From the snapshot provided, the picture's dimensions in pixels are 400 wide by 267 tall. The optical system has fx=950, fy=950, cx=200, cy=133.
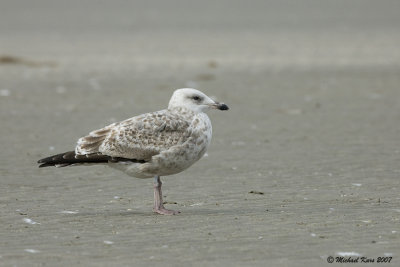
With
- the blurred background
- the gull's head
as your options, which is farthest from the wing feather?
the blurred background

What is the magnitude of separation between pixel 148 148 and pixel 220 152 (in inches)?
158

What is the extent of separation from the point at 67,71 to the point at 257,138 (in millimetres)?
10087

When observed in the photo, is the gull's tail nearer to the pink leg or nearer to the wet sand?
the pink leg

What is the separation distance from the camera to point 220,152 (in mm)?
13055

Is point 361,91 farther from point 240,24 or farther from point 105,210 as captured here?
point 240,24

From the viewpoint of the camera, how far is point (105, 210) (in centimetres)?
931

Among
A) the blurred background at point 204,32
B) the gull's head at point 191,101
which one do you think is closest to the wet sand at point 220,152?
the blurred background at point 204,32

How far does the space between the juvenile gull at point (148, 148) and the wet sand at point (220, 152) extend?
18.4 inches

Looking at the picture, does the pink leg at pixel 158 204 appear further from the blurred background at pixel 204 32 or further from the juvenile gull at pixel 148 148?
the blurred background at pixel 204 32

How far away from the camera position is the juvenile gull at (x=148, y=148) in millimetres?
9094

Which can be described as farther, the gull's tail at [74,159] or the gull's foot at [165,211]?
the gull's tail at [74,159]

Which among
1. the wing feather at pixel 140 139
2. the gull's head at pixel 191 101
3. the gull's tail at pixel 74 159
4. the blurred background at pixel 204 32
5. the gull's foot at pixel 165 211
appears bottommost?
the gull's foot at pixel 165 211

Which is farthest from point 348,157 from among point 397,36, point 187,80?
point 397,36

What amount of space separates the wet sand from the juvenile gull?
469mm
